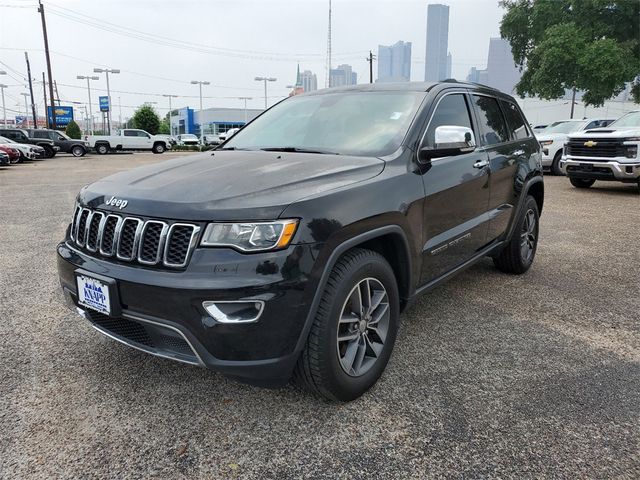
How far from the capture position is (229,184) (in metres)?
2.50

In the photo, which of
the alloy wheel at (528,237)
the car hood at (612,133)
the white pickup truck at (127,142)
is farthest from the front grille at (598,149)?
the white pickup truck at (127,142)

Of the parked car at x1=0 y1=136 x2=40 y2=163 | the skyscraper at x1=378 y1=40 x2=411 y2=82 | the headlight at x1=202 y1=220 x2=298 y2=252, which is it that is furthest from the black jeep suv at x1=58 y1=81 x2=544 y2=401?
the skyscraper at x1=378 y1=40 x2=411 y2=82

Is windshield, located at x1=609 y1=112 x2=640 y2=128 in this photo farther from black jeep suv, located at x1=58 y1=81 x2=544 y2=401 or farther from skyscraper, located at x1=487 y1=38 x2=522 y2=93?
skyscraper, located at x1=487 y1=38 x2=522 y2=93

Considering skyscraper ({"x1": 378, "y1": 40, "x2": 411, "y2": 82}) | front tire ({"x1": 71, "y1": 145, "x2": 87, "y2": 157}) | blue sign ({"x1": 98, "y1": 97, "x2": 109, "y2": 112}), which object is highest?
skyscraper ({"x1": 378, "y1": 40, "x2": 411, "y2": 82})

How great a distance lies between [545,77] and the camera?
83.7ft

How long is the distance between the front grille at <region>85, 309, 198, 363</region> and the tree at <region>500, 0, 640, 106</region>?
86.5 ft

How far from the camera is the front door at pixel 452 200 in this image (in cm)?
318

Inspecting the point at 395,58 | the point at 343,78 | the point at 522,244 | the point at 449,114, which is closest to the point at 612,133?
the point at 522,244

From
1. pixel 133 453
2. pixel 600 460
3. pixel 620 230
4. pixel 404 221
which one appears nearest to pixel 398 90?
pixel 404 221

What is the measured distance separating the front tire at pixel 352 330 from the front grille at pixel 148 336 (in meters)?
0.55

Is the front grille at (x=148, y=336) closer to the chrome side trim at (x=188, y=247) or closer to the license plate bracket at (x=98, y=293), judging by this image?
the license plate bracket at (x=98, y=293)

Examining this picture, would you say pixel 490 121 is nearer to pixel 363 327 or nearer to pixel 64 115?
pixel 363 327

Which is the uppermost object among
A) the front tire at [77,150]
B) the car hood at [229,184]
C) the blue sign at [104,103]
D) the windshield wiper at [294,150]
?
the blue sign at [104,103]

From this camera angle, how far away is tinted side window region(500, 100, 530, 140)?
471 centimetres
